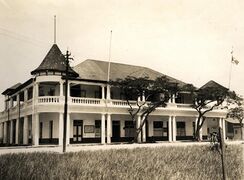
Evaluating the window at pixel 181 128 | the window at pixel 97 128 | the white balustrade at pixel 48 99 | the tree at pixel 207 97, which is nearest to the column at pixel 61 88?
the white balustrade at pixel 48 99

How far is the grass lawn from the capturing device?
8711mm

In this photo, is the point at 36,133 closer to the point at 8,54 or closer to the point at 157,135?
the point at 157,135

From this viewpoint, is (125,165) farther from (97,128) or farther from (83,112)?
Result: (97,128)

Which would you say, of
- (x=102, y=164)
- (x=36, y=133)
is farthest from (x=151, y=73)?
(x=102, y=164)

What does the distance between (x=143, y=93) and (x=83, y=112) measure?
3785 millimetres

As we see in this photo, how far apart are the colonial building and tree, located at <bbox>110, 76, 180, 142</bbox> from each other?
616 mm

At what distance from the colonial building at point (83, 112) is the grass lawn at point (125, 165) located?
6.91 meters

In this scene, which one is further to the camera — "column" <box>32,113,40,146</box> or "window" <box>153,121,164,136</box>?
"window" <box>153,121,164,136</box>

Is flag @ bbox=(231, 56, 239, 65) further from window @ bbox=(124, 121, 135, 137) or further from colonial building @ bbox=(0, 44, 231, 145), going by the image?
window @ bbox=(124, 121, 135, 137)

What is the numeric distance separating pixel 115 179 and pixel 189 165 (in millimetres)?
3677

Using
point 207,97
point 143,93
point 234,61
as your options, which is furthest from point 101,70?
point 234,61

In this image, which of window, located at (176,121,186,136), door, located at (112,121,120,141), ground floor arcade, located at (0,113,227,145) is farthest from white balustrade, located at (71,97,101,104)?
window, located at (176,121,186,136)

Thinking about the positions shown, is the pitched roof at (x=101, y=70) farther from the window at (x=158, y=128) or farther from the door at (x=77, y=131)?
the window at (x=158, y=128)

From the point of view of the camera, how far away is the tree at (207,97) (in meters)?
23.7
